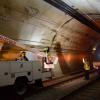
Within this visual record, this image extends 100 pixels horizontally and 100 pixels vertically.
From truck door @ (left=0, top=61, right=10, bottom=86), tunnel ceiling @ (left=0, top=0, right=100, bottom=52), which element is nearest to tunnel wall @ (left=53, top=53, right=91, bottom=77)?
tunnel ceiling @ (left=0, top=0, right=100, bottom=52)

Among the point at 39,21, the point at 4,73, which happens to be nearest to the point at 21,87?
the point at 4,73

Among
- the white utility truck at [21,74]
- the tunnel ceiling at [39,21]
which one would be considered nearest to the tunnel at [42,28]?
the tunnel ceiling at [39,21]

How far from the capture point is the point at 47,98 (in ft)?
39.7

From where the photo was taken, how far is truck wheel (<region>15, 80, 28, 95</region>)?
480 inches

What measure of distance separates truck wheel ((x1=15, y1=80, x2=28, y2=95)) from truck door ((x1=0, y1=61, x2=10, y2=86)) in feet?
3.77

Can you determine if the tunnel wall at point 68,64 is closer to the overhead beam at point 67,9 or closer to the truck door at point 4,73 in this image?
the overhead beam at point 67,9

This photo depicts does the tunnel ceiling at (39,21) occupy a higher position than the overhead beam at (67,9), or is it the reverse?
the overhead beam at (67,9)

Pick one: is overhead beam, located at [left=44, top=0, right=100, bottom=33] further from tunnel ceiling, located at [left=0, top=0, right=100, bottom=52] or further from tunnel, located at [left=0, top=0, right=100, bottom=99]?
tunnel ceiling, located at [left=0, top=0, right=100, bottom=52]

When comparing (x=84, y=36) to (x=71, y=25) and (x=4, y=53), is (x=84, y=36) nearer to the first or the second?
(x=71, y=25)

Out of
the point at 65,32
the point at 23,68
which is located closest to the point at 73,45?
the point at 65,32

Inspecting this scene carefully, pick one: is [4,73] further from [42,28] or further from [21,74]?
[42,28]

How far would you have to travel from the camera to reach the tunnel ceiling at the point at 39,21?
13.0 m

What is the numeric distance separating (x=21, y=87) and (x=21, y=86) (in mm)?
76

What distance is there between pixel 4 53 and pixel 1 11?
287cm
